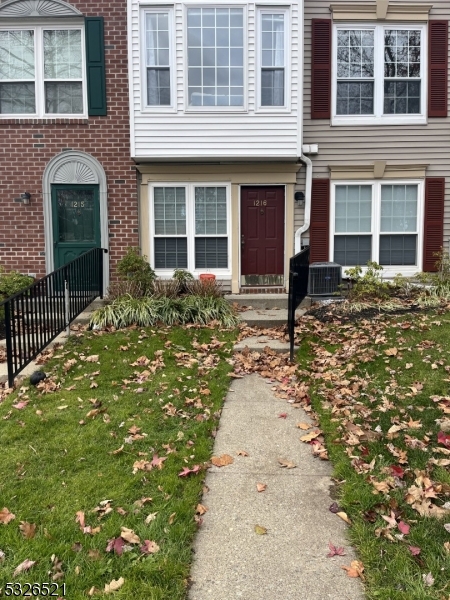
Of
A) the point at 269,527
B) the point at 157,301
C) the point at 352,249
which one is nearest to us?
the point at 269,527

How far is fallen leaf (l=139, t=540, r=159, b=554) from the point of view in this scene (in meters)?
2.85

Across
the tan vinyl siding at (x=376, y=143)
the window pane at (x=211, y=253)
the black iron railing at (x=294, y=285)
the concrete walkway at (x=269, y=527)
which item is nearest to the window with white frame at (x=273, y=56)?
the tan vinyl siding at (x=376, y=143)

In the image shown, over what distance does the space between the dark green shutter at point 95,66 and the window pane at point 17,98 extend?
1.16 m

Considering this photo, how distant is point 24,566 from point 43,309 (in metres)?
4.39

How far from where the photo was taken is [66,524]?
10.2 feet

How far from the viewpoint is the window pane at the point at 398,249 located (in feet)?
33.9

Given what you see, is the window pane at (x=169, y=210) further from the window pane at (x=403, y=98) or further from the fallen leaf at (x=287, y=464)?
the fallen leaf at (x=287, y=464)

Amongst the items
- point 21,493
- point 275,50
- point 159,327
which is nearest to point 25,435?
point 21,493

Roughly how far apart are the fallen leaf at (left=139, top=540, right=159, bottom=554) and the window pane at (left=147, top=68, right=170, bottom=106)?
826cm

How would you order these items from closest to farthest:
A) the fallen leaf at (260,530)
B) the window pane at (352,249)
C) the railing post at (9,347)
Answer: the fallen leaf at (260,530) < the railing post at (9,347) < the window pane at (352,249)

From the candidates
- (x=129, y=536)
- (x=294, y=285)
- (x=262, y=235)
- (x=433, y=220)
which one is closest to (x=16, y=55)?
(x=262, y=235)

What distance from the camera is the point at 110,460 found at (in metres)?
3.95

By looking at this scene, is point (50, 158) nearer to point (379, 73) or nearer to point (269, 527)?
point (379, 73)

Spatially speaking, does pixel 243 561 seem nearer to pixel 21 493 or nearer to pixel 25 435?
pixel 21 493
